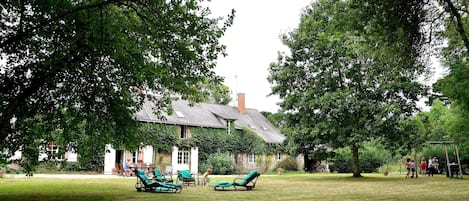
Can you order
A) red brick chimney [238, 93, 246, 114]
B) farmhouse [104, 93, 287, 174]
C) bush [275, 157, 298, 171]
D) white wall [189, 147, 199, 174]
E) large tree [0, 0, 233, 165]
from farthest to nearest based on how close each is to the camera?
red brick chimney [238, 93, 246, 114], bush [275, 157, 298, 171], white wall [189, 147, 199, 174], farmhouse [104, 93, 287, 174], large tree [0, 0, 233, 165]

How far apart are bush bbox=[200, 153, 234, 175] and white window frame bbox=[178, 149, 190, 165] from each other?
1464 millimetres

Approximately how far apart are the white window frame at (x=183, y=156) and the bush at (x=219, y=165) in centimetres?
146

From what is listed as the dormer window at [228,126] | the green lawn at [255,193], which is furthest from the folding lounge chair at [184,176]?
the dormer window at [228,126]

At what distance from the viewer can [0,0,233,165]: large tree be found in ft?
29.0

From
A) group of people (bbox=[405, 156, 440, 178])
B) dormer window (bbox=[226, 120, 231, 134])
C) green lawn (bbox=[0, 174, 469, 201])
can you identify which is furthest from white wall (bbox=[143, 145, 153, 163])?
group of people (bbox=[405, 156, 440, 178])

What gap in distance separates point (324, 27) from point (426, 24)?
40.4ft

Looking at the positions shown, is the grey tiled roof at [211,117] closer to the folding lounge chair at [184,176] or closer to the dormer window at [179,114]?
the dormer window at [179,114]

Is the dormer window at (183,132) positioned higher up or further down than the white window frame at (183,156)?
higher up

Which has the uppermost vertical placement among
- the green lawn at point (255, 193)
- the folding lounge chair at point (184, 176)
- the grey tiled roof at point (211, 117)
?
the grey tiled roof at point (211, 117)

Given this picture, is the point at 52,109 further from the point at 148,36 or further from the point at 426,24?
the point at 426,24

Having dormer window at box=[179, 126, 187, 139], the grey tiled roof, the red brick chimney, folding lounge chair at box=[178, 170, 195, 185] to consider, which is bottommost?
folding lounge chair at box=[178, 170, 195, 185]

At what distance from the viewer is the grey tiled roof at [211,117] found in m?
32.4

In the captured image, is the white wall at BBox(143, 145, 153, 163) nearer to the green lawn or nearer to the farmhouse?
the farmhouse

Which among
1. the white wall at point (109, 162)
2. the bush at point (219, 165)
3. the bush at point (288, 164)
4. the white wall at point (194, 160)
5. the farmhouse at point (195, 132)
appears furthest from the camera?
the bush at point (288, 164)
